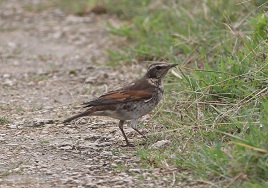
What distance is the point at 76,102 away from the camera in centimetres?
885

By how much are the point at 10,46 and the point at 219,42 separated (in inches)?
166

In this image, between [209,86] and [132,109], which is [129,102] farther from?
[209,86]

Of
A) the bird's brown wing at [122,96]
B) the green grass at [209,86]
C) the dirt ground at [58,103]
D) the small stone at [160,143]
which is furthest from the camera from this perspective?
the bird's brown wing at [122,96]

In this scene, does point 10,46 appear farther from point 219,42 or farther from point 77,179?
point 77,179

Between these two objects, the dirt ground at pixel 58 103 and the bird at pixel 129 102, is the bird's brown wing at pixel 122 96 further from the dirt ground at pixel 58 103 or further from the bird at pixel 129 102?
the dirt ground at pixel 58 103

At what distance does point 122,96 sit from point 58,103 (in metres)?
1.91

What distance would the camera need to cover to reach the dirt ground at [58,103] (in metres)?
6.18

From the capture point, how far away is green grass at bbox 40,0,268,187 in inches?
228

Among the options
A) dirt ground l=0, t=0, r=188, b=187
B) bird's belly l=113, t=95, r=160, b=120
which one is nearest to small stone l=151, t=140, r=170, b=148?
dirt ground l=0, t=0, r=188, b=187

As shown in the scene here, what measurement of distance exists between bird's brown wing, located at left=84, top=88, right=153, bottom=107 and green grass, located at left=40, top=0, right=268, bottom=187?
1.31 feet

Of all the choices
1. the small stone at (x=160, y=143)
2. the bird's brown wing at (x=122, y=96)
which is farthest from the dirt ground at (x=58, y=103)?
the bird's brown wing at (x=122, y=96)

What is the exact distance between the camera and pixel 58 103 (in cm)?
889

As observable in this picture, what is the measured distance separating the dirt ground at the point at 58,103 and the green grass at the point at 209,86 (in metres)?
0.30

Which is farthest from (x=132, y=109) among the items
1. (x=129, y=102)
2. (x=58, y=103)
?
(x=58, y=103)
